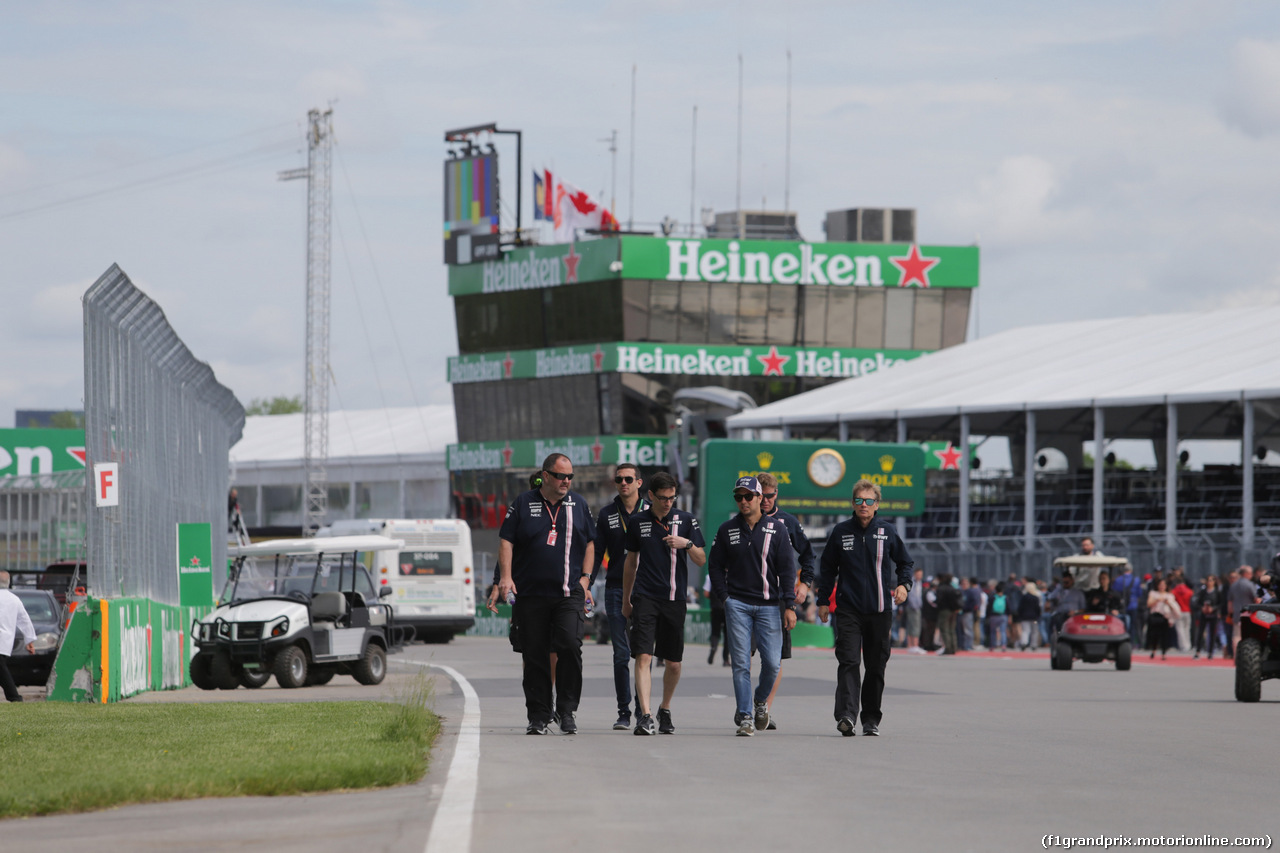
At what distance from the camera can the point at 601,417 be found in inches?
3004

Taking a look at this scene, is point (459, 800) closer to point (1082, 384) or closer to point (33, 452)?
point (1082, 384)

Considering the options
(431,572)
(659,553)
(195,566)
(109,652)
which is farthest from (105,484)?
(431,572)

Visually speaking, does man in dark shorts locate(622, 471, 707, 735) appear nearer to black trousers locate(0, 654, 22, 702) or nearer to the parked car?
black trousers locate(0, 654, 22, 702)

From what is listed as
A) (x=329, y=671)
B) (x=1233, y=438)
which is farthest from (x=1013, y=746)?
(x=1233, y=438)

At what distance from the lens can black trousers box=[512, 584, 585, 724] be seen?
511 inches

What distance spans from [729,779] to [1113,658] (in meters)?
19.4

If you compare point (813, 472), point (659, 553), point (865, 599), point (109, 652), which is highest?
point (813, 472)

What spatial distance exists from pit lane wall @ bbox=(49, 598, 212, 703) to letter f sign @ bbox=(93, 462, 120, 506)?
93 cm

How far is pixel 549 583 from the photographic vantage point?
13.0 meters

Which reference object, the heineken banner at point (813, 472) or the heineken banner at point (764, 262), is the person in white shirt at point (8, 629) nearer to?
the heineken banner at point (813, 472)

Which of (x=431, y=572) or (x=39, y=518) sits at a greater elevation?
(x=39, y=518)

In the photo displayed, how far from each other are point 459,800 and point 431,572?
104 ft

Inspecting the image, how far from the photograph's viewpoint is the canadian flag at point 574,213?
76688mm

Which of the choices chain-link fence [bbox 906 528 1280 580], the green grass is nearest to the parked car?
the green grass
